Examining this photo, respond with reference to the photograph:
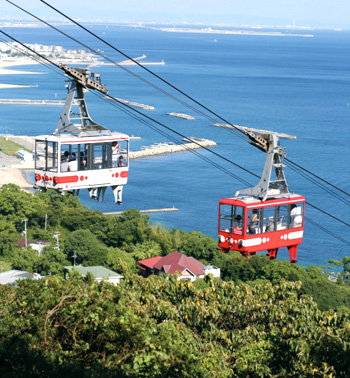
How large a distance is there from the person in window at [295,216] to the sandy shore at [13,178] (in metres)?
43.1

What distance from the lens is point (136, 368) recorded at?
11.4 meters


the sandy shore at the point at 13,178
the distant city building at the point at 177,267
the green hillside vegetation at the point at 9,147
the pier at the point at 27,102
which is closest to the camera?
the distant city building at the point at 177,267

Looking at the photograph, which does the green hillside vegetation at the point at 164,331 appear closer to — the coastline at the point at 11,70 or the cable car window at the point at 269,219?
the cable car window at the point at 269,219

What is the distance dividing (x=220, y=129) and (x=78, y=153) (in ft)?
234

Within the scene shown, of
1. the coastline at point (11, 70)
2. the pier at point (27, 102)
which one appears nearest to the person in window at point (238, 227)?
the pier at point (27, 102)

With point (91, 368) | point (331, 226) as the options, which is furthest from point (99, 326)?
point (331, 226)

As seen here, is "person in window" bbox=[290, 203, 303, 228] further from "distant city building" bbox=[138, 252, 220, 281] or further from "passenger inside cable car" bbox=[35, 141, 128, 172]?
"distant city building" bbox=[138, 252, 220, 281]

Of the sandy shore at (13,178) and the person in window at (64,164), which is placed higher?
the person in window at (64,164)

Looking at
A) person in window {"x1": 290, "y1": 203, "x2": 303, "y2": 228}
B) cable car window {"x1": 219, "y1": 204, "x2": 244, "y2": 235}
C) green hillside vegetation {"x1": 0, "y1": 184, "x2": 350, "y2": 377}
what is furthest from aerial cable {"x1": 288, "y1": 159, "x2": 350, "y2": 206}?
cable car window {"x1": 219, "y1": 204, "x2": 244, "y2": 235}

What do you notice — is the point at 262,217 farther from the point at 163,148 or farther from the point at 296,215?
the point at 163,148

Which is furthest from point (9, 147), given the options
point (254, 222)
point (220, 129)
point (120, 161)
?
point (254, 222)

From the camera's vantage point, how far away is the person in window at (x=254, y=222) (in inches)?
554

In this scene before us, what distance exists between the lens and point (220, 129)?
278 feet

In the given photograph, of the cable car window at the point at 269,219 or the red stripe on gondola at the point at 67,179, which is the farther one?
the cable car window at the point at 269,219
